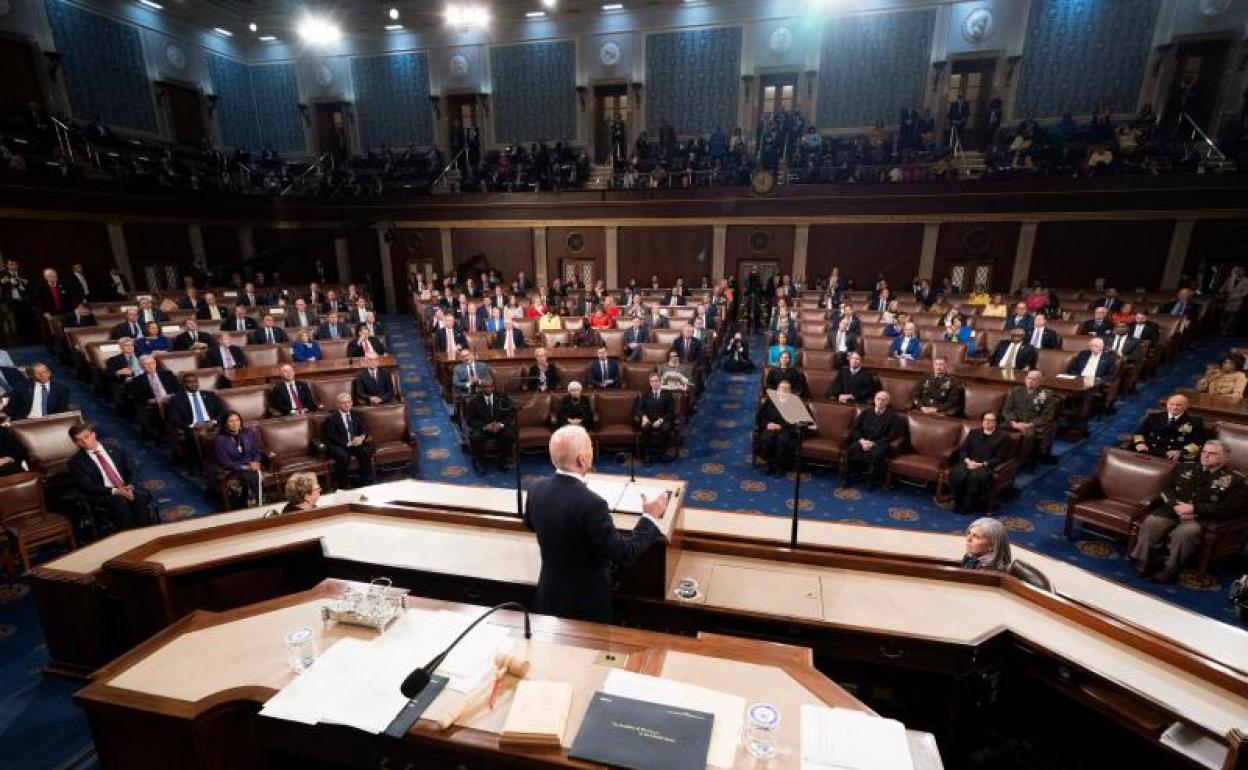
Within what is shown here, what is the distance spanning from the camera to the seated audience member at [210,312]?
11.2 meters

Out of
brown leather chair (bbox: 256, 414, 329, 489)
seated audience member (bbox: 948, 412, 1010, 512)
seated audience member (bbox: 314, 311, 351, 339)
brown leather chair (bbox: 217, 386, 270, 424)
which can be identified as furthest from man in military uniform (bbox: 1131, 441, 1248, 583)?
seated audience member (bbox: 314, 311, 351, 339)

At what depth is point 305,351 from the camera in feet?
29.2

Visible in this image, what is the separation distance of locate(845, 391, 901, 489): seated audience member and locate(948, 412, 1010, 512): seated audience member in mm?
679

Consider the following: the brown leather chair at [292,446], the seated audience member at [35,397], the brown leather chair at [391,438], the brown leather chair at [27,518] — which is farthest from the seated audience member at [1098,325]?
the seated audience member at [35,397]

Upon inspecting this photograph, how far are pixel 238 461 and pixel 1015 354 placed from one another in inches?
375

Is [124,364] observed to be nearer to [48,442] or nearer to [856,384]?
[48,442]

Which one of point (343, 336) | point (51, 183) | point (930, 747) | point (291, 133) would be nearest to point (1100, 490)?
point (930, 747)

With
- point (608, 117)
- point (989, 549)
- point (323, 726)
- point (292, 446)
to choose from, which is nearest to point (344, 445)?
point (292, 446)

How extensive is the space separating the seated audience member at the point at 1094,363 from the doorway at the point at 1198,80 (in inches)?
439

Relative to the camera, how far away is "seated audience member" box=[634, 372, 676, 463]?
7.03 m

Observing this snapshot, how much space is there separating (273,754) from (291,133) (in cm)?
2314

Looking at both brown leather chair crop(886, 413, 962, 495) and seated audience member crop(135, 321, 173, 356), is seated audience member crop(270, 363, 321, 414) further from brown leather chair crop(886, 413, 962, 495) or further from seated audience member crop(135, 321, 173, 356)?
brown leather chair crop(886, 413, 962, 495)

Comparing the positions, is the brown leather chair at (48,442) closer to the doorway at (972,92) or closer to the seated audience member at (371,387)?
the seated audience member at (371,387)

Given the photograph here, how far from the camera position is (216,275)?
1619cm
